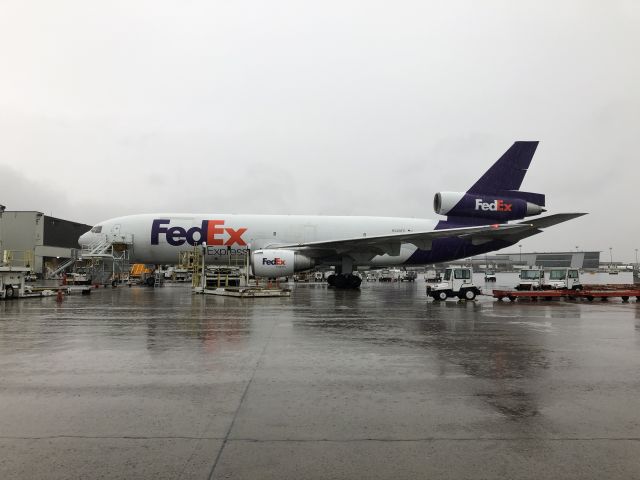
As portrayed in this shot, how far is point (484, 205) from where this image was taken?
25.4 meters

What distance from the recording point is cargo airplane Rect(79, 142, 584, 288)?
2397cm

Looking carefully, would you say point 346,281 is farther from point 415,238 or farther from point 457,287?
point 457,287

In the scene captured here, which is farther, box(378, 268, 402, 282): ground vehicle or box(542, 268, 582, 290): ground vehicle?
box(378, 268, 402, 282): ground vehicle

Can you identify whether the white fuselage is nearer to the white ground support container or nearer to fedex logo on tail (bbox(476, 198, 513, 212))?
fedex logo on tail (bbox(476, 198, 513, 212))

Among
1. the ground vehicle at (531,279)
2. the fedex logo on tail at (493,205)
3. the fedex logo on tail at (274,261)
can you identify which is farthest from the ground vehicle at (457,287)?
the ground vehicle at (531,279)

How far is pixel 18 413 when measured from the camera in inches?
163

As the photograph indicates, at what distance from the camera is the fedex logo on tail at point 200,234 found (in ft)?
78.6

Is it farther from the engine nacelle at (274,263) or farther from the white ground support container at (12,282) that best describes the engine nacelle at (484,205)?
the white ground support container at (12,282)

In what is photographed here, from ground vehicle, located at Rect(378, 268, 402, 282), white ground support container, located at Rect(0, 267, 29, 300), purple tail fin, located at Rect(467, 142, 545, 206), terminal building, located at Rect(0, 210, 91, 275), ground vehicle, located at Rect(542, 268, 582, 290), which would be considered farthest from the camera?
ground vehicle, located at Rect(378, 268, 402, 282)

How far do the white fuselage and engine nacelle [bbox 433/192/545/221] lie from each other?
342 centimetres

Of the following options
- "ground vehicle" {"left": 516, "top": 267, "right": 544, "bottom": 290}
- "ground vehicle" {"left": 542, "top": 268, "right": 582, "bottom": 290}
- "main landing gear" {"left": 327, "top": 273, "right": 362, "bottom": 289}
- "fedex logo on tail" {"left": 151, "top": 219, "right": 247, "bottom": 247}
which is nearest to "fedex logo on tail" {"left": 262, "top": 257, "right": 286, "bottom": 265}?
"fedex logo on tail" {"left": 151, "top": 219, "right": 247, "bottom": 247}

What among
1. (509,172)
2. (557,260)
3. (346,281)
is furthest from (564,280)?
(557,260)

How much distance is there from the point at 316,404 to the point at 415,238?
17.7m

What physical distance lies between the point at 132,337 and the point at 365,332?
464cm
